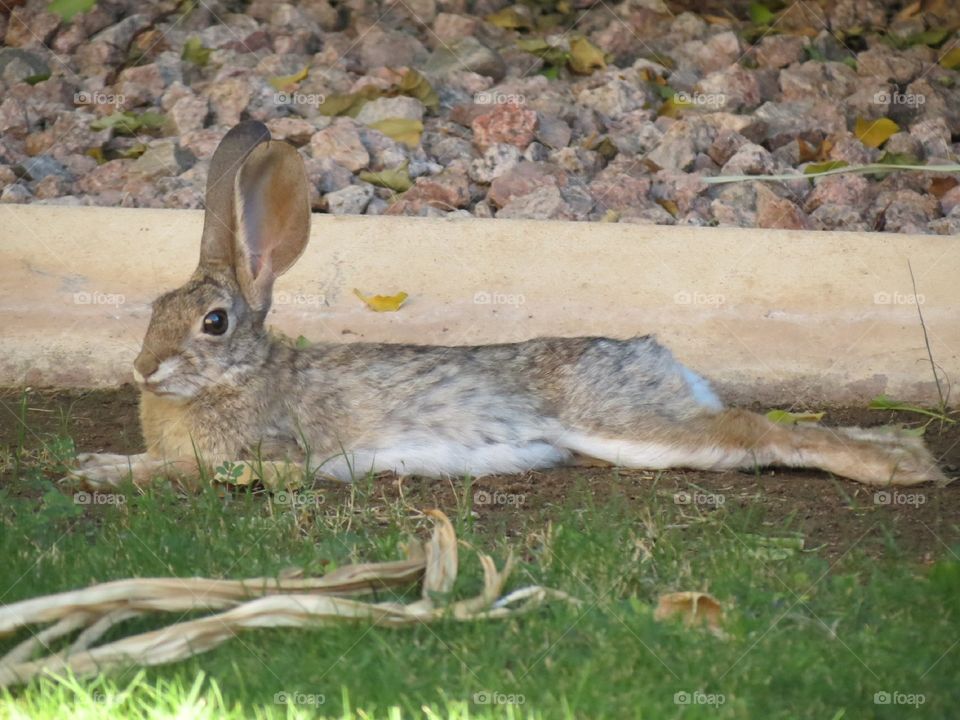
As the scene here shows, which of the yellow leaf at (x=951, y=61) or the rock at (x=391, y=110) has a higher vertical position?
the rock at (x=391, y=110)

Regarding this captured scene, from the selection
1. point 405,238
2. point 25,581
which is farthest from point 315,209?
point 25,581

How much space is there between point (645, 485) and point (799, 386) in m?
1.39

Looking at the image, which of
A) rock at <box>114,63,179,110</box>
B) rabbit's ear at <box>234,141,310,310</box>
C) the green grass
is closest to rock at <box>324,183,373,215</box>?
rock at <box>114,63,179,110</box>

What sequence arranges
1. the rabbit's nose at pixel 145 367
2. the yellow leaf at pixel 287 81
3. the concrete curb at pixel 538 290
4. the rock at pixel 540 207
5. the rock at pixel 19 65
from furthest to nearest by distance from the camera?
the rock at pixel 19 65, the yellow leaf at pixel 287 81, the rock at pixel 540 207, the concrete curb at pixel 538 290, the rabbit's nose at pixel 145 367

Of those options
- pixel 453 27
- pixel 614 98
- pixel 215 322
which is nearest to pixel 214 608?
pixel 215 322

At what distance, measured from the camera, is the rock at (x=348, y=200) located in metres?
7.04

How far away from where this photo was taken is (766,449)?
5285 millimetres

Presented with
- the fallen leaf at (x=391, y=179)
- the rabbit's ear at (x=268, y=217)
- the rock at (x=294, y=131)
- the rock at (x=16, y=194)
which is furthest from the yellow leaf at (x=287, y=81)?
the rabbit's ear at (x=268, y=217)

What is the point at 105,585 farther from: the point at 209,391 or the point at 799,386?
the point at 799,386

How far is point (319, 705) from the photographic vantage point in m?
3.15

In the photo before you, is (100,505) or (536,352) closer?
(100,505)

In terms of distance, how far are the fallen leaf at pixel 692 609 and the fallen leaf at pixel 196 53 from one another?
5482mm

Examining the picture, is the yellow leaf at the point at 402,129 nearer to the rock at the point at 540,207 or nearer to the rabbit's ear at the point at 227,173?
the rock at the point at 540,207

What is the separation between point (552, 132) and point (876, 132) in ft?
5.66
